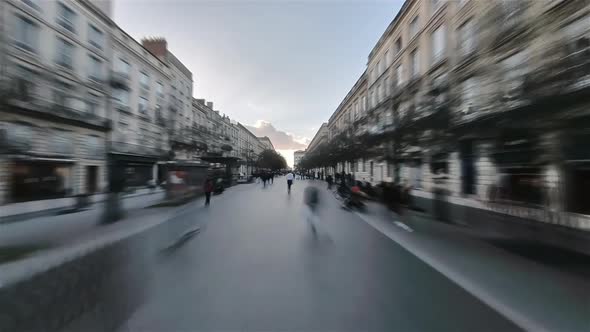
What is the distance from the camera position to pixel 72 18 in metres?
11.3

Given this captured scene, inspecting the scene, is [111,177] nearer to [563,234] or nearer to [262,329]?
[262,329]

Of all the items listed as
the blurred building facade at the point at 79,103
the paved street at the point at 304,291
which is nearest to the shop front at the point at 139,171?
the blurred building facade at the point at 79,103

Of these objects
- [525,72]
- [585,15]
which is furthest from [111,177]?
[585,15]

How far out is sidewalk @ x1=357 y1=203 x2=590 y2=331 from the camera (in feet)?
9.46

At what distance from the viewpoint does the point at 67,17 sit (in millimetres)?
A: 11180

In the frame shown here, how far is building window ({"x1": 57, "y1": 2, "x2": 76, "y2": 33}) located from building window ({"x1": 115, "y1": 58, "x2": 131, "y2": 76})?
9.65m

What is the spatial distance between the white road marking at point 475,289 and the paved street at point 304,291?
117 mm

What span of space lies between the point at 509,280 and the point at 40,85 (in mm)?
9523

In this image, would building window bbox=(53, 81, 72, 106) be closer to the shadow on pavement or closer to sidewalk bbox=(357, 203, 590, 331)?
sidewalk bbox=(357, 203, 590, 331)

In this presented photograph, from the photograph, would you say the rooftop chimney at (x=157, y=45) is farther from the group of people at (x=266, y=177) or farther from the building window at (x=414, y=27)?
the building window at (x=414, y=27)

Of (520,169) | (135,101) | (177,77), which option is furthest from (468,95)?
(177,77)

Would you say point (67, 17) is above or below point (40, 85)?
above

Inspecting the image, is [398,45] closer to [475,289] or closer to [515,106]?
[515,106]

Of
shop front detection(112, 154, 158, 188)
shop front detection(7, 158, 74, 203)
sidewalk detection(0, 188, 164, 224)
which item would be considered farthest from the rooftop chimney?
sidewalk detection(0, 188, 164, 224)
